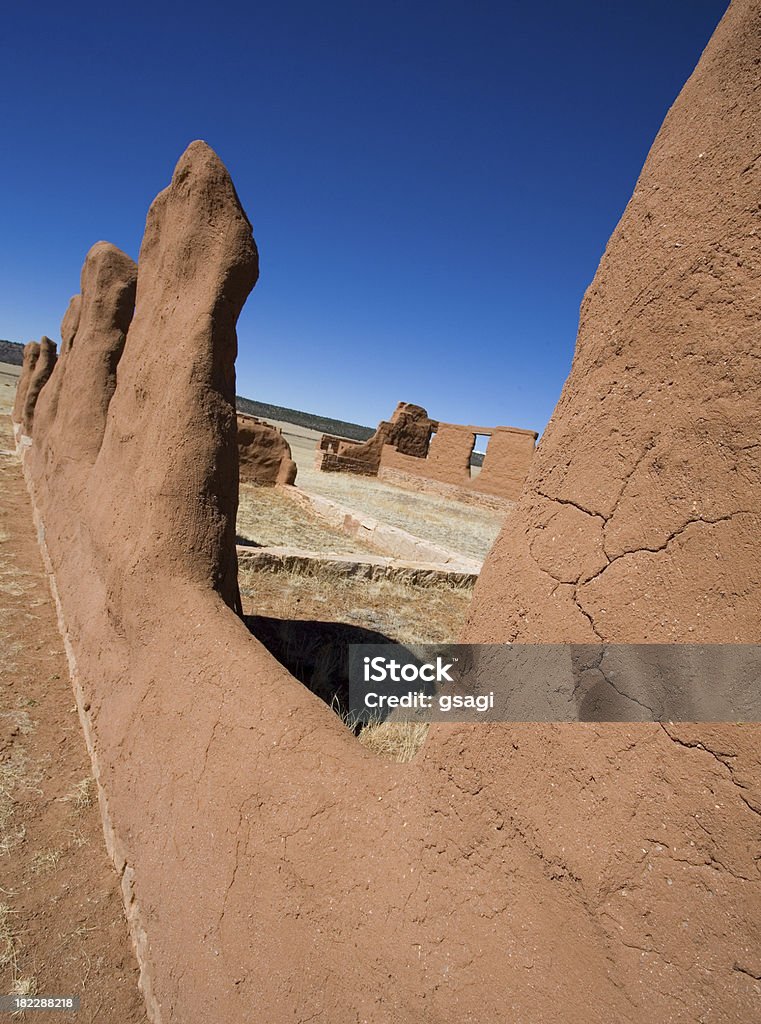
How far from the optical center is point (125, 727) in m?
2.47

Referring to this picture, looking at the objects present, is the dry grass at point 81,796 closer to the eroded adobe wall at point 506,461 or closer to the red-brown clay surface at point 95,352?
the red-brown clay surface at point 95,352

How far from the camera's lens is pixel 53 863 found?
229 centimetres

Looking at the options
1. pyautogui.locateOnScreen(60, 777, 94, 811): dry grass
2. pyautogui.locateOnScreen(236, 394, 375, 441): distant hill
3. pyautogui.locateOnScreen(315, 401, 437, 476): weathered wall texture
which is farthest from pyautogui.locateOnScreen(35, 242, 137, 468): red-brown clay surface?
pyautogui.locateOnScreen(236, 394, 375, 441): distant hill

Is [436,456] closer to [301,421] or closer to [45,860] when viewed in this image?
[45,860]

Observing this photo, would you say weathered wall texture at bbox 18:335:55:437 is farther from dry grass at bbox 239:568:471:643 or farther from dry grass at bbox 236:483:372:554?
dry grass at bbox 239:568:471:643

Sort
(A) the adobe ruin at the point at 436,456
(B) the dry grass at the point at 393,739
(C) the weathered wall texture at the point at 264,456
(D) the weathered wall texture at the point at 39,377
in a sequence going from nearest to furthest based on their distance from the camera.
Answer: (B) the dry grass at the point at 393,739 → (D) the weathered wall texture at the point at 39,377 → (C) the weathered wall texture at the point at 264,456 → (A) the adobe ruin at the point at 436,456

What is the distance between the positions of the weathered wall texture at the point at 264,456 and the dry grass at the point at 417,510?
971mm

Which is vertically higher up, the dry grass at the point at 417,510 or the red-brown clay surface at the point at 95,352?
the red-brown clay surface at the point at 95,352

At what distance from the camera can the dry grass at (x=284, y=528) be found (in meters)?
8.40

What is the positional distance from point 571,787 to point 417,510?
13.8m


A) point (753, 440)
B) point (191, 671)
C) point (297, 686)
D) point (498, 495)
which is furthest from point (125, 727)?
point (498, 495)

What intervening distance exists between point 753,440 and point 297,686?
1.58 meters

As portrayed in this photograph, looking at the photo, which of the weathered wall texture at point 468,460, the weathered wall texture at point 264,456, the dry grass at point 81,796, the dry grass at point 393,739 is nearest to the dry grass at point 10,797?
the dry grass at point 81,796

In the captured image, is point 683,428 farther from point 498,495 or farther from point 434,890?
point 498,495
